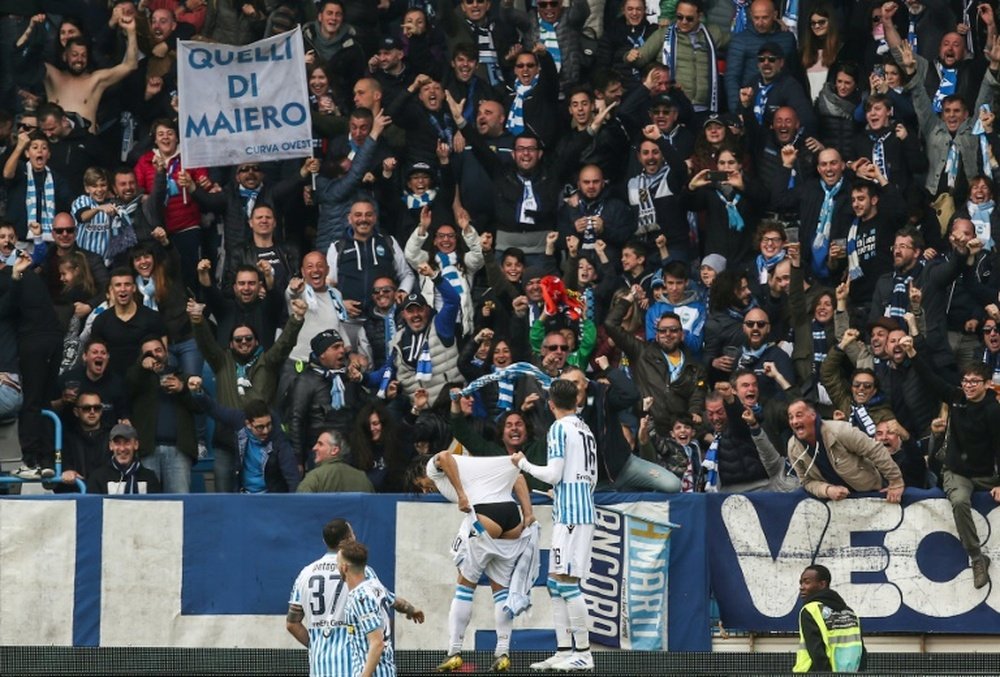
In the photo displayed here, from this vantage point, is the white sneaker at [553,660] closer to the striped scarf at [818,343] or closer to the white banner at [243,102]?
the striped scarf at [818,343]

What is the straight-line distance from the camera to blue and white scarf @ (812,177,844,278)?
2234 centimetres

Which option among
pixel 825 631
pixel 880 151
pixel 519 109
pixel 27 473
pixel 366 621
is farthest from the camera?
pixel 519 109

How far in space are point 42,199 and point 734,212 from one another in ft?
23.0

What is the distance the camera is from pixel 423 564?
1906 centimetres

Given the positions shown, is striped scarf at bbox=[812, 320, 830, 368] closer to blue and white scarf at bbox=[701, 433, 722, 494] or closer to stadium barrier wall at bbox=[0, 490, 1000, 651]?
blue and white scarf at bbox=[701, 433, 722, 494]

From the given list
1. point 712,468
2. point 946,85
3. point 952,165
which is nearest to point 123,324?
point 712,468

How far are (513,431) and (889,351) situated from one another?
11.8ft

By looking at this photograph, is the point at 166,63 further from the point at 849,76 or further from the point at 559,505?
the point at 559,505

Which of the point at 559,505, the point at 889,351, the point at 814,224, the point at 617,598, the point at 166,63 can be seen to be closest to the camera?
the point at 559,505

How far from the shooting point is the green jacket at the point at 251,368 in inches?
819

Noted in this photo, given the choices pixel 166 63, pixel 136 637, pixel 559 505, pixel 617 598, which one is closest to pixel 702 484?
pixel 617 598

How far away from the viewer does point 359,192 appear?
23.0 metres

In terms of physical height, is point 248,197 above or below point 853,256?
above

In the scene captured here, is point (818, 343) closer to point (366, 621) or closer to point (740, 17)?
point (740, 17)
